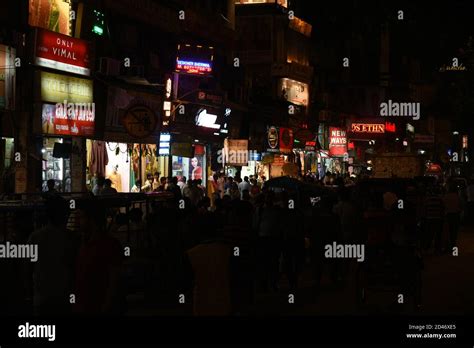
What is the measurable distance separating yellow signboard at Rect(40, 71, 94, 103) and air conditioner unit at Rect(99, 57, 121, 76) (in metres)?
0.98

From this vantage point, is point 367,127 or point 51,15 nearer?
point 51,15

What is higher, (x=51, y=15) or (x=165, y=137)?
(x=51, y=15)

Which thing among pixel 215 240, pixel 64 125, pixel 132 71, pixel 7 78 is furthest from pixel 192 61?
pixel 215 240

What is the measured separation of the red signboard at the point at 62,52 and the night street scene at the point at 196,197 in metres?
0.06

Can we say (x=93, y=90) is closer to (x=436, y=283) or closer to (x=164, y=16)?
(x=164, y=16)

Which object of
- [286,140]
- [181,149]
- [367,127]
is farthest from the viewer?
[367,127]

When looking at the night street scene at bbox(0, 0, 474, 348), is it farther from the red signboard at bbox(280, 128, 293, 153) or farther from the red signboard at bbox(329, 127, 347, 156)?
the red signboard at bbox(329, 127, 347, 156)

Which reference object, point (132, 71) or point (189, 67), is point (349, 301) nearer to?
point (132, 71)

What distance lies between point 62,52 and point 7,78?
273 cm

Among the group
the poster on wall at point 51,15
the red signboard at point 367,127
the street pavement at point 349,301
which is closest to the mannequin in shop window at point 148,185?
the poster on wall at point 51,15

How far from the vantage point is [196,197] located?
23.9 meters

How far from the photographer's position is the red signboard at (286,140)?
4250 cm

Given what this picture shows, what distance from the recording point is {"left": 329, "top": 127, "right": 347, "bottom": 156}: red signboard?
173ft

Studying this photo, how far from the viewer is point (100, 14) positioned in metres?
26.3
